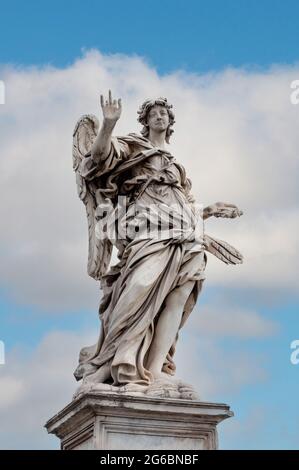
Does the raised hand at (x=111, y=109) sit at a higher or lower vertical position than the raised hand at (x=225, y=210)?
higher

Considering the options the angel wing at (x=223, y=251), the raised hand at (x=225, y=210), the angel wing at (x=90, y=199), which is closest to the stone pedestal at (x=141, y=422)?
the angel wing at (x=90, y=199)

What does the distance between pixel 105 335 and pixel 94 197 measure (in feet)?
6.37

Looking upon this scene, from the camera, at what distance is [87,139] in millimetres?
11297

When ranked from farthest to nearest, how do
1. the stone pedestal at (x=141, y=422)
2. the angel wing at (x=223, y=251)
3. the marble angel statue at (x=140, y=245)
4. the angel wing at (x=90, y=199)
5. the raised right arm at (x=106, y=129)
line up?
the angel wing at (x=223, y=251) → the angel wing at (x=90, y=199) → the raised right arm at (x=106, y=129) → the marble angel statue at (x=140, y=245) → the stone pedestal at (x=141, y=422)

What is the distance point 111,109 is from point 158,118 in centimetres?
116

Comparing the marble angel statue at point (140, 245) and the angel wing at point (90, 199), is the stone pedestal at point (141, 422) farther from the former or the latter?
the angel wing at point (90, 199)

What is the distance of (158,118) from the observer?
1106 centimetres

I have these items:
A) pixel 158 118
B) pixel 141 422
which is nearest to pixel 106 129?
pixel 158 118

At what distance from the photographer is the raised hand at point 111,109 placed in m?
10.1

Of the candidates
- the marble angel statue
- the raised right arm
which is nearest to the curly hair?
the marble angel statue

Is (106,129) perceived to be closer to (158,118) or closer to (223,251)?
(158,118)

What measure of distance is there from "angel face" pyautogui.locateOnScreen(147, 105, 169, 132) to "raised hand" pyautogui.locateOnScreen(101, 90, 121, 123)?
1.06 metres
